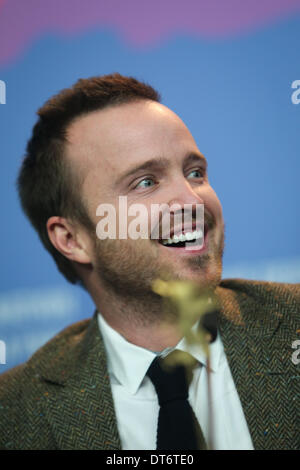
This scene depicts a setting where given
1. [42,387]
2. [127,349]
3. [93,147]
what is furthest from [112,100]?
[42,387]

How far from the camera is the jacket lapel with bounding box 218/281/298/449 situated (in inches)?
39.3

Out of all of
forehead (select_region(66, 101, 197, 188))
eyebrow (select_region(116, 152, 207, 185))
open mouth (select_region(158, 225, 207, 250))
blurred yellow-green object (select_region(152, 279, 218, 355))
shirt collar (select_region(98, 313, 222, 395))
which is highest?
forehead (select_region(66, 101, 197, 188))

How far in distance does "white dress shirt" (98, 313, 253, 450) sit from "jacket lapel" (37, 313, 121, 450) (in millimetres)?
46

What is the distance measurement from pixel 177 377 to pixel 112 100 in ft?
2.51

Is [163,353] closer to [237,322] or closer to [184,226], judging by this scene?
[237,322]

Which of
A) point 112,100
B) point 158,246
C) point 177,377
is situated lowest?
point 177,377

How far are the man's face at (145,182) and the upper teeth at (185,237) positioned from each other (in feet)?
0.06

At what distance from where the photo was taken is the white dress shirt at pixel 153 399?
1.02 metres

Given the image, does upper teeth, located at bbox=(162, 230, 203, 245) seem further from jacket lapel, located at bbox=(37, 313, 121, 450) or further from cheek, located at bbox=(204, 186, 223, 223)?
jacket lapel, located at bbox=(37, 313, 121, 450)

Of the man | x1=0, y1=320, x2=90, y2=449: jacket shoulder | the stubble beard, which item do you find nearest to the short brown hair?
the man

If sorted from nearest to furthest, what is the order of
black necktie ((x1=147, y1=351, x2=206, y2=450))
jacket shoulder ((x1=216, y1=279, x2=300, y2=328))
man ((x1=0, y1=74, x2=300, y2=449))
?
black necktie ((x1=147, y1=351, x2=206, y2=450)) < man ((x1=0, y1=74, x2=300, y2=449)) < jacket shoulder ((x1=216, y1=279, x2=300, y2=328))

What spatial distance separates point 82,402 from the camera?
1.11 m

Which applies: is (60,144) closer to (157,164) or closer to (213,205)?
(157,164)

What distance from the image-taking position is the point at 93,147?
114cm
